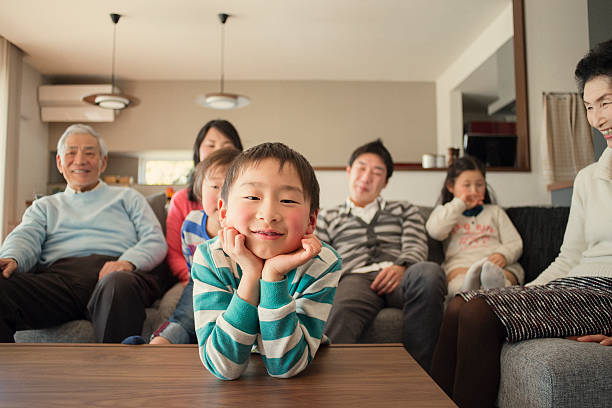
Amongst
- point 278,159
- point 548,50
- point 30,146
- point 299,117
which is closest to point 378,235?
point 278,159

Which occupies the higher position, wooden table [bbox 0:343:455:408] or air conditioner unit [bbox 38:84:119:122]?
air conditioner unit [bbox 38:84:119:122]

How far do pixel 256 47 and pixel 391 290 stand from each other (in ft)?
13.9

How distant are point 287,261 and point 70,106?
6.32 metres

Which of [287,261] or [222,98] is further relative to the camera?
[222,98]

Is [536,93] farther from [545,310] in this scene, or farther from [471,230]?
[545,310]

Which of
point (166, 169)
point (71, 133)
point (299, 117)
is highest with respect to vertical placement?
point (299, 117)

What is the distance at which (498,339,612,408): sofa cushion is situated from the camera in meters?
0.96

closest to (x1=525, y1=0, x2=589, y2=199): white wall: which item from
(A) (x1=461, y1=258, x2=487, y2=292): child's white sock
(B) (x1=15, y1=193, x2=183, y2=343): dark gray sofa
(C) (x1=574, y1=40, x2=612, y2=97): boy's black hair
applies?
(A) (x1=461, y1=258, x2=487, y2=292): child's white sock

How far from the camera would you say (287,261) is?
2.53 feet

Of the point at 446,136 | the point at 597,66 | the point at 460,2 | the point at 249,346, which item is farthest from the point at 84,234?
the point at 446,136

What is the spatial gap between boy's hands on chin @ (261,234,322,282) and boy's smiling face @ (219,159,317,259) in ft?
0.10

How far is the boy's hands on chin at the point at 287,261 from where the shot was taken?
768mm

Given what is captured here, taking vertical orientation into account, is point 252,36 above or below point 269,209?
above

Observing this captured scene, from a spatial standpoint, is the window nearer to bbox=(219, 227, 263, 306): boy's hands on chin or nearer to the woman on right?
the woman on right
